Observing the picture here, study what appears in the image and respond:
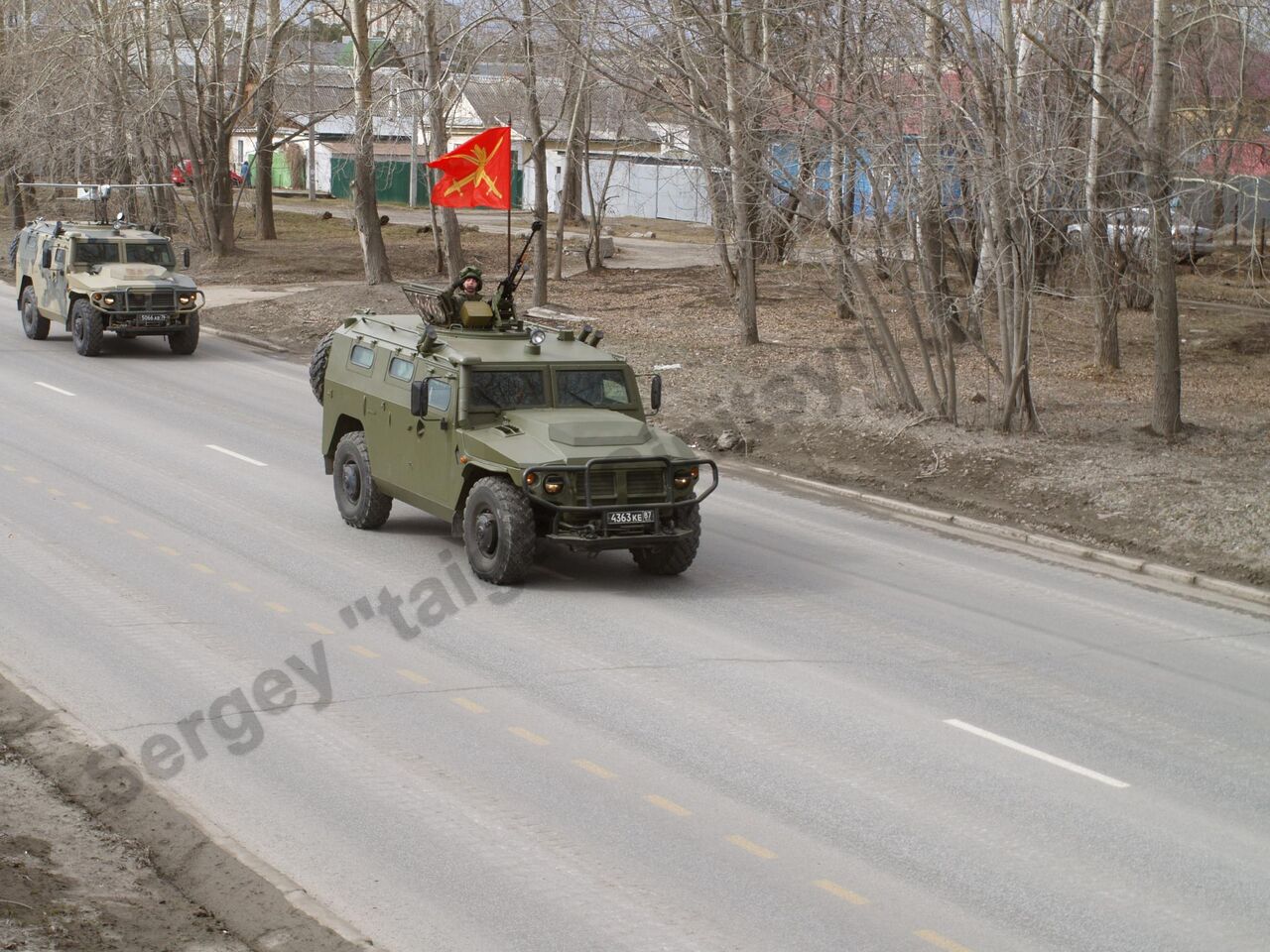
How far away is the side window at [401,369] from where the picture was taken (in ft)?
47.6

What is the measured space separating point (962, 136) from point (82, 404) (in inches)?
468

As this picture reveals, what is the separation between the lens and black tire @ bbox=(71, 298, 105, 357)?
26.1 meters

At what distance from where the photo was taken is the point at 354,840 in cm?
835

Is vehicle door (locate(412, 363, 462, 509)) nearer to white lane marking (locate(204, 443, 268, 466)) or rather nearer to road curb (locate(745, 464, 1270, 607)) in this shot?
white lane marking (locate(204, 443, 268, 466))

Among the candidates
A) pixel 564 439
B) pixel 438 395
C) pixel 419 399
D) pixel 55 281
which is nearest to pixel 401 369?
pixel 438 395

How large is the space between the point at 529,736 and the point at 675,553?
13.2 ft

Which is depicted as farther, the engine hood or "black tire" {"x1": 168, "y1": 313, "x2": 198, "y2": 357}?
"black tire" {"x1": 168, "y1": 313, "x2": 198, "y2": 357}

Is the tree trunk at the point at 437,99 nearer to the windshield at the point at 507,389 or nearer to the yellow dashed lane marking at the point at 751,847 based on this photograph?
the windshield at the point at 507,389

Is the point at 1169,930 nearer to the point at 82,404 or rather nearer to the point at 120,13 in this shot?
the point at 82,404

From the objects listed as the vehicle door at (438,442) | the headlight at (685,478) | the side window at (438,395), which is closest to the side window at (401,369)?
the vehicle door at (438,442)

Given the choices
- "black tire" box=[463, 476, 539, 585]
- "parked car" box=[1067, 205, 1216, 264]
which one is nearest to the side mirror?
"black tire" box=[463, 476, 539, 585]

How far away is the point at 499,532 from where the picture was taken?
13.1 meters

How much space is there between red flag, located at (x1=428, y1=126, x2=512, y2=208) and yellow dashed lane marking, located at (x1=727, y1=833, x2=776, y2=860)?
15808 mm

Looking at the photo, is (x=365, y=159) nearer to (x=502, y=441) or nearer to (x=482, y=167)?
(x=482, y=167)
